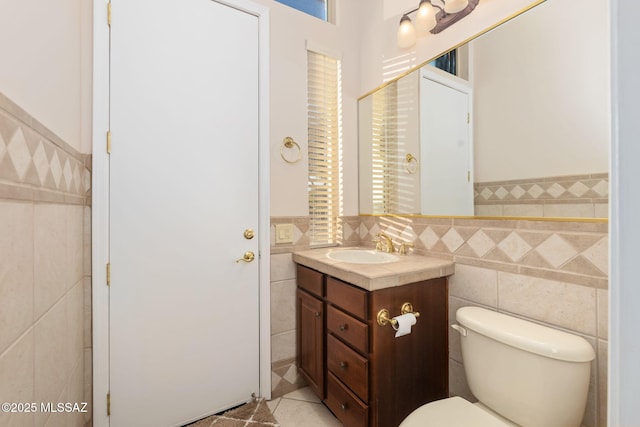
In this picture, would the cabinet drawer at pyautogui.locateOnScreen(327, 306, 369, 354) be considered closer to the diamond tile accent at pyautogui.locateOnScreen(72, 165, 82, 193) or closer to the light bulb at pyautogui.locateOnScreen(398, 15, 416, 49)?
the diamond tile accent at pyautogui.locateOnScreen(72, 165, 82, 193)

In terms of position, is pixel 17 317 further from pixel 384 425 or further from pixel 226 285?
pixel 384 425

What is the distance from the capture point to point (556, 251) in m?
1.04

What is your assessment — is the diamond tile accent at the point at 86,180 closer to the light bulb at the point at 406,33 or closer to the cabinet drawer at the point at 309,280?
the cabinet drawer at the point at 309,280

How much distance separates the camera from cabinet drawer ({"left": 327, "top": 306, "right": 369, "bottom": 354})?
3.77 ft

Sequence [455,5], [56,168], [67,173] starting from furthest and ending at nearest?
[455,5], [67,173], [56,168]

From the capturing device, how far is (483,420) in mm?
955

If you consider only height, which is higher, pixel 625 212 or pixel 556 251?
pixel 625 212

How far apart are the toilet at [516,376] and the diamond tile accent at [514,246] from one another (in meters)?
0.26

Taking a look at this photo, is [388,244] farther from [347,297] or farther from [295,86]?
[295,86]

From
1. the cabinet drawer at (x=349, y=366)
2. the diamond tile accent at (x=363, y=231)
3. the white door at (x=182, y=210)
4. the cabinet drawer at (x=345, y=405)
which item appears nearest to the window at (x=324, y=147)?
the diamond tile accent at (x=363, y=231)

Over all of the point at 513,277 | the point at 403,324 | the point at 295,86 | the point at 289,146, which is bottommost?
the point at 403,324

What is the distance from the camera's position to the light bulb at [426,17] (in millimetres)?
1467

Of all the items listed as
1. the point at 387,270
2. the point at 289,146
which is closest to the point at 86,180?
the point at 289,146

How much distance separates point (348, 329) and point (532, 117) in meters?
1.20
